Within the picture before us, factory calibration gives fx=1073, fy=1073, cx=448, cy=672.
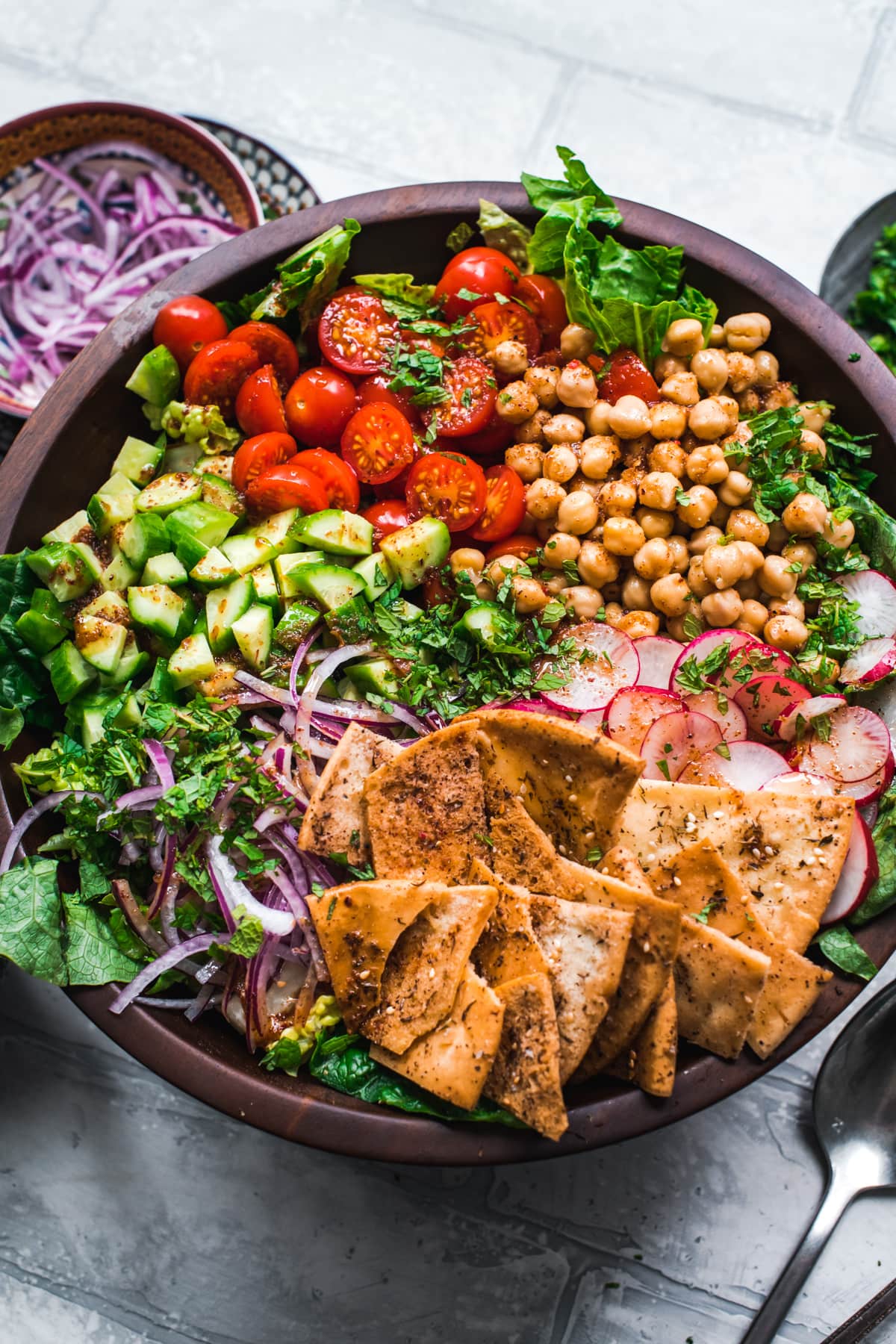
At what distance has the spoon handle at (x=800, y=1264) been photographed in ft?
8.82

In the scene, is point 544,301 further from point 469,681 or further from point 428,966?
point 428,966

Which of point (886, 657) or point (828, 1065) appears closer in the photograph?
point (886, 657)

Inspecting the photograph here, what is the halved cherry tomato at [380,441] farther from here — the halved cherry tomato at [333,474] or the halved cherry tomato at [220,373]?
the halved cherry tomato at [220,373]

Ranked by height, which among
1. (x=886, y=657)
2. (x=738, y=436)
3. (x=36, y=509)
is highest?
(x=738, y=436)

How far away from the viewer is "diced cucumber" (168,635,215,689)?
2.45 meters

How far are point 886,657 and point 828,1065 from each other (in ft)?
3.74

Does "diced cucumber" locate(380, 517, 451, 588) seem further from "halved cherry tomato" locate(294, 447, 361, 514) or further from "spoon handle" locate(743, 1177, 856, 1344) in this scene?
"spoon handle" locate(743, 1177, 856, 1344)

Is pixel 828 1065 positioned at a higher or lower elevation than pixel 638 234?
lower

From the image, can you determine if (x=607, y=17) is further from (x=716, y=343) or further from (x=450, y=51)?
(x=716, y=343)

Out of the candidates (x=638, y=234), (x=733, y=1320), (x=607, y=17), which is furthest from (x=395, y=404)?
(x=733, y=1320)

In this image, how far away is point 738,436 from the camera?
261 centimetres

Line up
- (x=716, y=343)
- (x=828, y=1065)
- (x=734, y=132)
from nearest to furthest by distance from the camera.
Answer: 1. (x=716, y=343)
2. (x=828, y=1065)
3. (x=734, y=132)

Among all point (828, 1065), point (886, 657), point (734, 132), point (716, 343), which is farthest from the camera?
point (734, 132)

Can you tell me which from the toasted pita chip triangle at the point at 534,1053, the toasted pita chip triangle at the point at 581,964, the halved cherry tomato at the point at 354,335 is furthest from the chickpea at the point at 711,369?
the toasted pita chip triangle at the point at 534,1053
